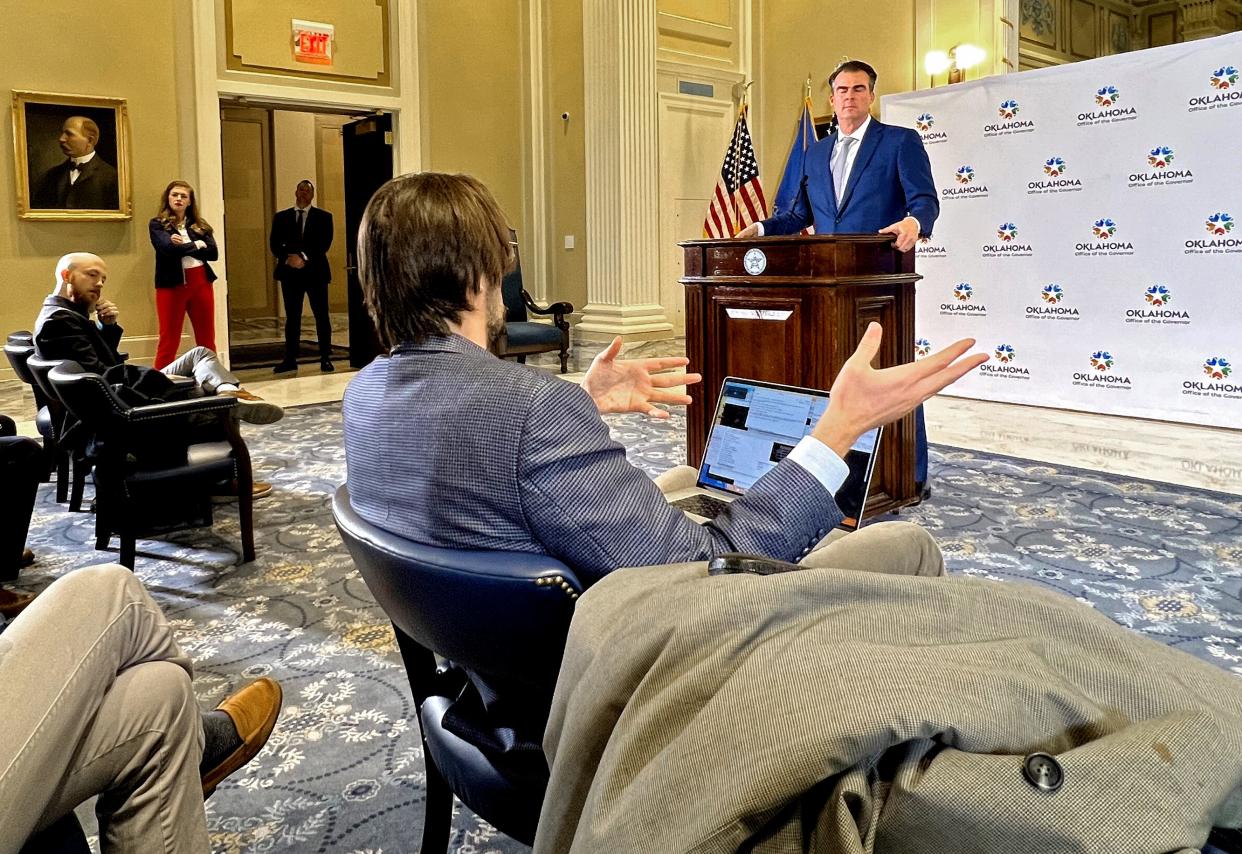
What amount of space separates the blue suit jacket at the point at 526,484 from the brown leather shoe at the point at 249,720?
670 mm

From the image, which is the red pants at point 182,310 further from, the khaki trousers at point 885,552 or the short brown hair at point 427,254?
the khaki trousers at point 885,552

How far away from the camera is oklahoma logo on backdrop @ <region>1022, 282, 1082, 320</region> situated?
6.38 metres

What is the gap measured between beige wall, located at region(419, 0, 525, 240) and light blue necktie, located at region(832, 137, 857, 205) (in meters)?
5.54

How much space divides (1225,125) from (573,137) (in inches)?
218

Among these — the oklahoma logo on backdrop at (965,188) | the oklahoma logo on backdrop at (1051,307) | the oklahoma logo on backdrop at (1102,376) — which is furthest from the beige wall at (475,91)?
the oklahoma logo on backdrop at (1102,376)

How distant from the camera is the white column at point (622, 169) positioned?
27.6ft

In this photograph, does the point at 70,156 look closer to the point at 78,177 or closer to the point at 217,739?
the point at 78,177

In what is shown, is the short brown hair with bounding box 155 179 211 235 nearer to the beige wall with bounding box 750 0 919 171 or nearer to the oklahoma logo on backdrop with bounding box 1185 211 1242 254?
the beige wall with bounding box 750 0 919 171

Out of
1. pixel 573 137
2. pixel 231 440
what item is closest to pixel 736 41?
pixel 573 137

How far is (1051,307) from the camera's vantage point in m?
6.46

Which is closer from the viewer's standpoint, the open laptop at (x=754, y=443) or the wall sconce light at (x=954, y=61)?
the open laptop at (x=754, y=443)

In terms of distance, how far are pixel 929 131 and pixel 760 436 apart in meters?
5.88

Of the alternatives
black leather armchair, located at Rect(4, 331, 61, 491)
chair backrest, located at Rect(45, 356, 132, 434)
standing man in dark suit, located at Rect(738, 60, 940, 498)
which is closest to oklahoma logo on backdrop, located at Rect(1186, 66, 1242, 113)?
standing man in dark suit, located at Rect(738, 60, 940, 498)

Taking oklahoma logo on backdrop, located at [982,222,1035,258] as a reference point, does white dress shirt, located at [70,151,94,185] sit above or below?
above
